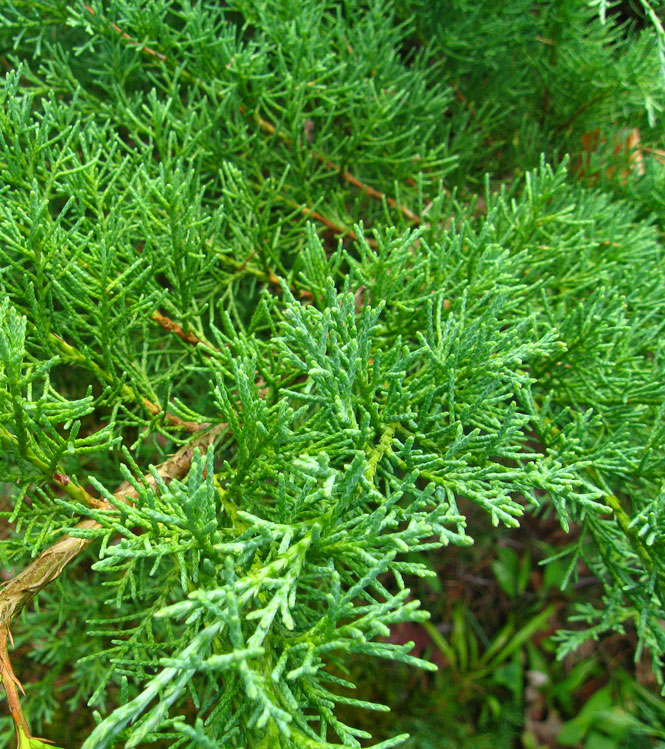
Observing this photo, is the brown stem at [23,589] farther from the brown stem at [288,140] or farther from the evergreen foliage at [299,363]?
the brown stem at [288,140]

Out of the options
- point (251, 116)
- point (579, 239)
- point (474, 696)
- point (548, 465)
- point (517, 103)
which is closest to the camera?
point (548, 465)

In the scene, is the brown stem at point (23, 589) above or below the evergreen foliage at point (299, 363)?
below

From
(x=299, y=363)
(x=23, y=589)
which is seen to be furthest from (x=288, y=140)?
(x=23, y=589)

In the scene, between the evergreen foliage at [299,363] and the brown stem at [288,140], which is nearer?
the evergreen foliage at [299,363]

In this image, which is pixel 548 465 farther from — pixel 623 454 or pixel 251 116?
pixel 251 116

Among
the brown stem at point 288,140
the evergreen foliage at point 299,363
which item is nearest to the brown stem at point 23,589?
the evergreen foliage at point 299,363

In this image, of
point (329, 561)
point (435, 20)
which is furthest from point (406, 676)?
point (435, 20)

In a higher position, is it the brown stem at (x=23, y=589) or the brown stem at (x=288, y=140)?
the brown stem at (x=288, y=140)

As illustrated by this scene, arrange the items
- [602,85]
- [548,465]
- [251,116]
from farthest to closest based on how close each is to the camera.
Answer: [602,85] → [251,116] → [548,465]

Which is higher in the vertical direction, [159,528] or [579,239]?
[579,239]
